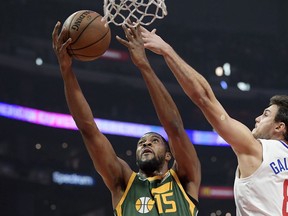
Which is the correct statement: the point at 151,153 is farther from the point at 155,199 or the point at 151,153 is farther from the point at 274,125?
the point at 274,125

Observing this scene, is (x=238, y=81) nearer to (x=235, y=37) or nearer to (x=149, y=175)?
(x=235, y=37)

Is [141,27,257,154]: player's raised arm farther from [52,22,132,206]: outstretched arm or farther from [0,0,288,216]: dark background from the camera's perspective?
[0,0,288,216]: dark background

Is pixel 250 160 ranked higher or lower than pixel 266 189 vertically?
higher

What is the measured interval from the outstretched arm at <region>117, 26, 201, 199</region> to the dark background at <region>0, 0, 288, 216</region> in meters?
15.3

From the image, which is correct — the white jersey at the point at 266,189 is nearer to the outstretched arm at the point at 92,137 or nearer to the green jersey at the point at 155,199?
the green jersey at the point at 155,199

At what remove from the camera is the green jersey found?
3871 mm

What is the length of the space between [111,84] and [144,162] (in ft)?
60.9

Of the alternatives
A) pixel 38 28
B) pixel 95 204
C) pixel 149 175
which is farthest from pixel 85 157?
pixel 149 175

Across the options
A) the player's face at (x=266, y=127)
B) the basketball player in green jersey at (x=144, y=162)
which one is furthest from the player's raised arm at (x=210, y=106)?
the basketball player in green jersey at (x=144, y=162)

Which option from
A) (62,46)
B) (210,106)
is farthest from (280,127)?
(62,46)

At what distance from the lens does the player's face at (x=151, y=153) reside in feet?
13.4

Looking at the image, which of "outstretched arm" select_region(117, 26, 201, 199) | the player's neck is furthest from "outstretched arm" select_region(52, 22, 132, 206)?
"outstretched arm" select_region(117, 26, 201, 199)

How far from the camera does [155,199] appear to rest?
3.93 meters

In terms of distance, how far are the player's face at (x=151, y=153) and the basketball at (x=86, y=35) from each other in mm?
730
